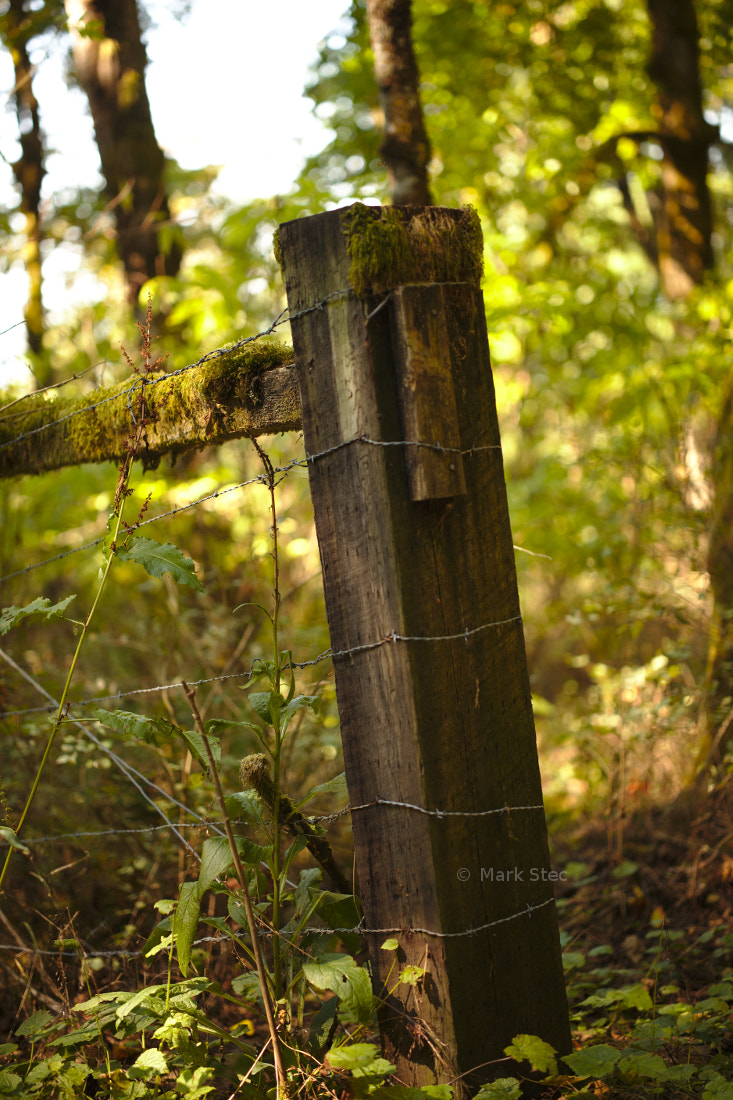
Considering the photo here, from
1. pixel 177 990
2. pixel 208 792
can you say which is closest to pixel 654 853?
pixel 208 792

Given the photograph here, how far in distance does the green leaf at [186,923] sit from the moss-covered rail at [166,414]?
1.21m

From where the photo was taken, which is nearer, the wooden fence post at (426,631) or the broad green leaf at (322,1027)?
the wooden fence post at (426,631)

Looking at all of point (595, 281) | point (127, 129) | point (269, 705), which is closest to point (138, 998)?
point (269, 705)

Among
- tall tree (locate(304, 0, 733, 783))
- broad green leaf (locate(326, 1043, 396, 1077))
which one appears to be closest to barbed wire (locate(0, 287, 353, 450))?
broad green leaf (locate(326, 1043, 396, 1077))

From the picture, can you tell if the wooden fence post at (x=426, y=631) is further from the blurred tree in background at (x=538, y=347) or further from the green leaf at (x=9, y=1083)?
the blurred tree in background at (x=538, y=347)

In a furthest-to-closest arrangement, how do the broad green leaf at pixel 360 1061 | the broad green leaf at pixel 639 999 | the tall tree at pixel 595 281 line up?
the tall tree at pixel 595 281
the broad green leaf at pixel 639 999
the broad green leaf at pixel 360 1061

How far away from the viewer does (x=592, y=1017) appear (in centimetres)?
272

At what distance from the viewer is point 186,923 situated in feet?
6.14


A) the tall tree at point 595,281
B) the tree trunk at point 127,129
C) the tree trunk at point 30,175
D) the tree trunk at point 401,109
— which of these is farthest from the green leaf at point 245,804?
the tree trunk at point 30,175

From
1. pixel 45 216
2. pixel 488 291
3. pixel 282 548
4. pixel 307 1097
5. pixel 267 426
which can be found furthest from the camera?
pixel 45 216

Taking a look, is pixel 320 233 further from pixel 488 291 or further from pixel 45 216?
pixel 45 216

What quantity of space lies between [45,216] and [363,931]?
905 centimetres

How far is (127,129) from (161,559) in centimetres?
563

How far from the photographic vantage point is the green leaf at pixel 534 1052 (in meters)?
1.79
